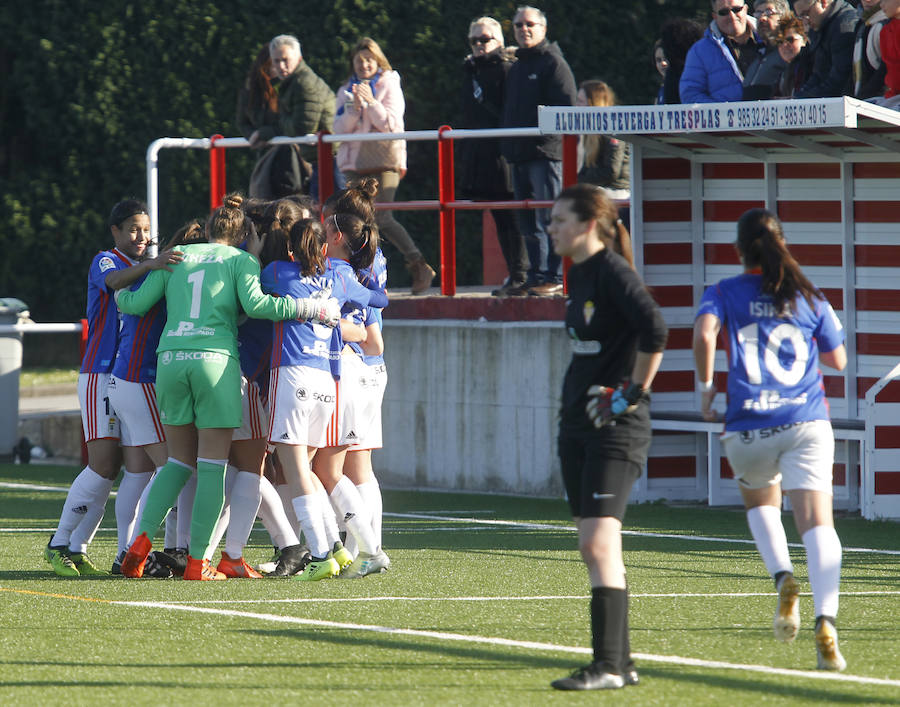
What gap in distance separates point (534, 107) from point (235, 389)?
548 cm

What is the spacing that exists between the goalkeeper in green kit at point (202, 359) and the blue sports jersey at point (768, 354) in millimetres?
2592

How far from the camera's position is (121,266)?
29.7 feet

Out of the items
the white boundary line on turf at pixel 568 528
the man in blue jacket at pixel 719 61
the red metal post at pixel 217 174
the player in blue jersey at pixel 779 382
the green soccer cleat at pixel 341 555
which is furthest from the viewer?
the red metal post at pixel 217 174

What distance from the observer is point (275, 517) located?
9148mm

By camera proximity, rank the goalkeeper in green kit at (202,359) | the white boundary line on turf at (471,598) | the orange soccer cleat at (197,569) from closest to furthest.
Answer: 1. the white boundary line on turf at (471,598)
2. the goalkeeper in green kit at (202,359)
3. the orange soccer cleat at (197,569)

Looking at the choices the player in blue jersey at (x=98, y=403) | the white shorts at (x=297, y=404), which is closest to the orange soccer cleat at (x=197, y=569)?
the player in blue jersey at (x=98, y=403)

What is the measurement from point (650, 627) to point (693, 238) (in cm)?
643

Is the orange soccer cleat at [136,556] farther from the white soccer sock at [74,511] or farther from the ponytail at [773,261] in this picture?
the ponytail at [773,261]

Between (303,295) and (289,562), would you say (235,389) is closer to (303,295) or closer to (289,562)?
(303,295)

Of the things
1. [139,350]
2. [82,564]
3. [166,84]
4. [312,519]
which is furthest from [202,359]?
[166,84]

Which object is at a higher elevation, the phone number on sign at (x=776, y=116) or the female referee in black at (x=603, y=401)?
the phone number on sign at (x=776, y=116)

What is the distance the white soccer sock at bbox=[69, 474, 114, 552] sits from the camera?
920 cm

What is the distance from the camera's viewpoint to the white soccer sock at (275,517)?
914 centimetres

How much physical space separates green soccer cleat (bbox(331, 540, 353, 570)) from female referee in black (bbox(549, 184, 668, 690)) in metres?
2.99
